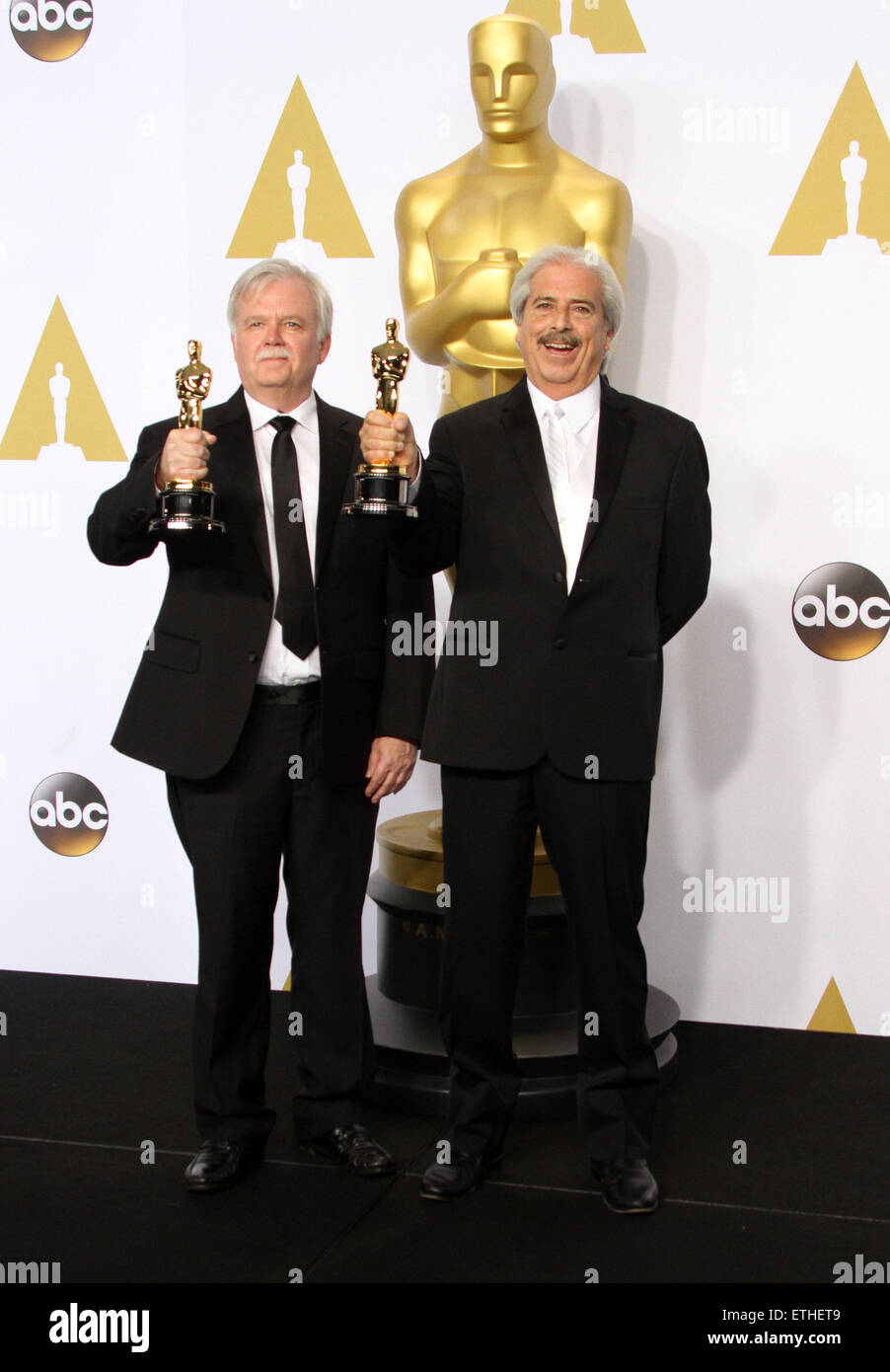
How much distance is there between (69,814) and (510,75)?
249 cm

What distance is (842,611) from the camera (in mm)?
3982

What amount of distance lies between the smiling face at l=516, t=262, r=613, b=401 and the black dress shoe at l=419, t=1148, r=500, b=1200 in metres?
1.50

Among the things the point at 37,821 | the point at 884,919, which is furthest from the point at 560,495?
the point at 37,821

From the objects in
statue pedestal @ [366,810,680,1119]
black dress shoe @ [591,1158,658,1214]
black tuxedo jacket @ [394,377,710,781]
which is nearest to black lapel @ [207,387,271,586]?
black tuxedo jacket @ [394,377,710,781]

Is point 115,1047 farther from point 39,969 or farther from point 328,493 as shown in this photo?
point 328,493

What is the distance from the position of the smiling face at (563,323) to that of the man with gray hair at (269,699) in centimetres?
41

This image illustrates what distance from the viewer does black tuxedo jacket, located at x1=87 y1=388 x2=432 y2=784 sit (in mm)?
2805

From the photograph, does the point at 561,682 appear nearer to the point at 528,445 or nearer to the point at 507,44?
the point at 528,445

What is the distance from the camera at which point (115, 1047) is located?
3850 millimetres

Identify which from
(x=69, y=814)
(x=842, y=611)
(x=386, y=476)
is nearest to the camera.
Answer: (x=386, y=476)

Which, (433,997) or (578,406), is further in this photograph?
(433,997)

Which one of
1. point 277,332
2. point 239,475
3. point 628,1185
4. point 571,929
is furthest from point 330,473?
point 628,1185

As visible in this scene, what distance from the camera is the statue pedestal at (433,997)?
3342mm

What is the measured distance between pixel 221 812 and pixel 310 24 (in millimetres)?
2514
